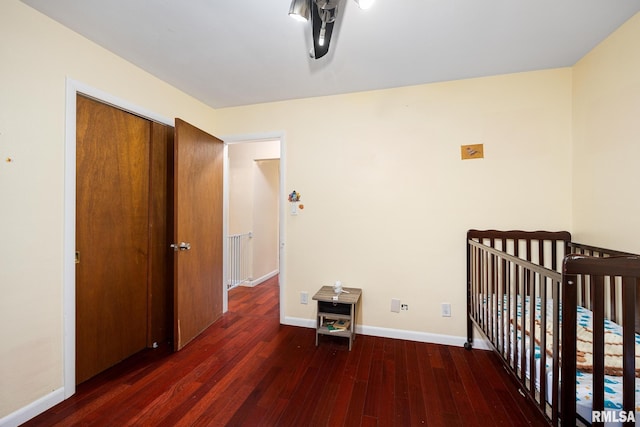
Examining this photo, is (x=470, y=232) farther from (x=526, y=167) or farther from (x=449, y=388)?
(x=449, y=388)

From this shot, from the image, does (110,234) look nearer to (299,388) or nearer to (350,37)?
(299,388)

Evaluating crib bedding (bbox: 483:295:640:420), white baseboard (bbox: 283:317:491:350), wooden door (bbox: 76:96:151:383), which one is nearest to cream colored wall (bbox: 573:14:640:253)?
crib bedding (bbox: 483:295:640:420)

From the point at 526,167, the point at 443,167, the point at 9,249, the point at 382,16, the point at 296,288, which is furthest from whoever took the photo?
the point at 296,288

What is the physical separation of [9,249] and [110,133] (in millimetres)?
941

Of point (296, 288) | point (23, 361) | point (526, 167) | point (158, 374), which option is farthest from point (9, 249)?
point (526, 167)

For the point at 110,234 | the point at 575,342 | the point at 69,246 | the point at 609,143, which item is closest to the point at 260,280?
the point at 110,234

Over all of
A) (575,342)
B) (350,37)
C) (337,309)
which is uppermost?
(350,37)

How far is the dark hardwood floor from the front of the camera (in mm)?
1469

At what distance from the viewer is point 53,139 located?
1543mm

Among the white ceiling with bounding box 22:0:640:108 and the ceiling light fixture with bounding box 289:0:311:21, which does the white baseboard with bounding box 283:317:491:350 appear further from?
the ceiling light fixture with bounding box 289:0:311:21

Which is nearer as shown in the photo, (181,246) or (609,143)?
(609,143)

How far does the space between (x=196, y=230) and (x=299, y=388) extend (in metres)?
1.57

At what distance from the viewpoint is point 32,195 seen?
1.46m

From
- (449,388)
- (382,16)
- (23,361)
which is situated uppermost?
(382,16)
